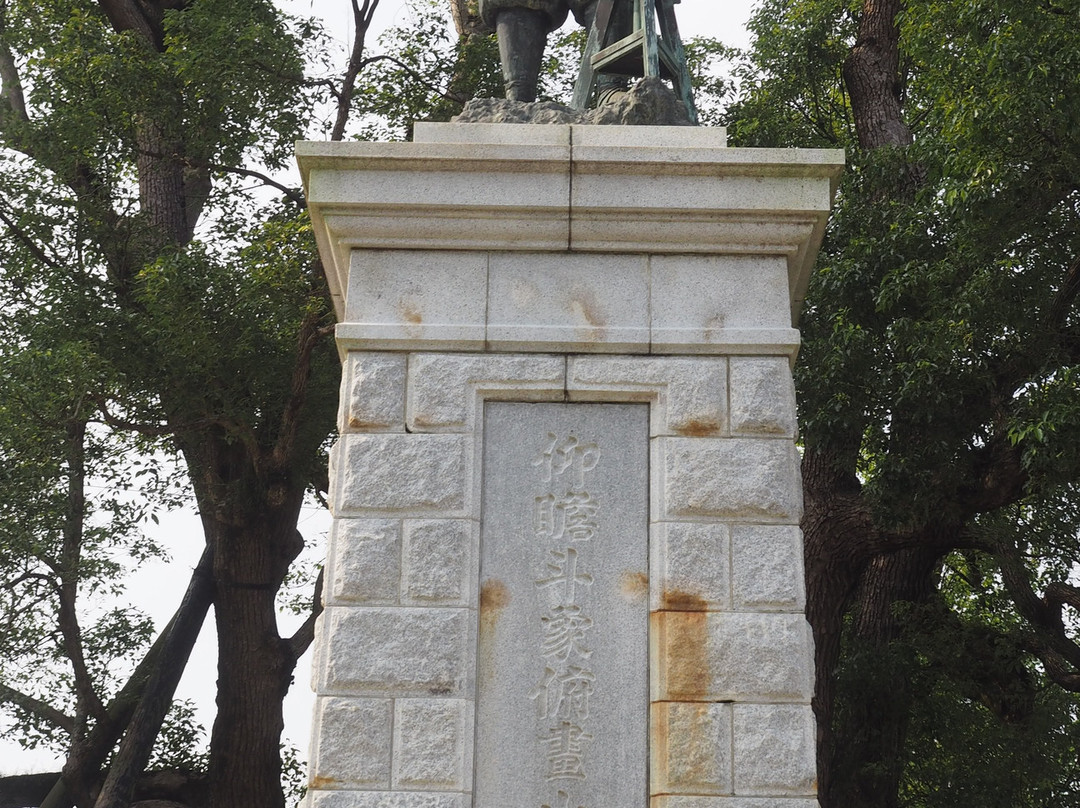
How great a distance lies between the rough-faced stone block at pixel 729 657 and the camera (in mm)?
4016

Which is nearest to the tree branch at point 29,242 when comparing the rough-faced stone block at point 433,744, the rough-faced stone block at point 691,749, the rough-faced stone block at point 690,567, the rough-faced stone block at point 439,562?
the rough-faced stone block at point 439,562

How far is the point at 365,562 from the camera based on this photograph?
4.12 meters

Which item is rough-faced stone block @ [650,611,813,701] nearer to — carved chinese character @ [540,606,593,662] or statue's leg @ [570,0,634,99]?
carved chinese character @ [540,606,593,662]

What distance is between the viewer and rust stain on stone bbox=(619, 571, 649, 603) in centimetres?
416

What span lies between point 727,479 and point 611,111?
1.43 metres

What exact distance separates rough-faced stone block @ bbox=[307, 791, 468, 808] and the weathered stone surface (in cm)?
231

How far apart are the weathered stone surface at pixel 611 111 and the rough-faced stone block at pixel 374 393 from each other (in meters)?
1.02

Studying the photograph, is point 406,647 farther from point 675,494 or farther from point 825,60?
point 825,60

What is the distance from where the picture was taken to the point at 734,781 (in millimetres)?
3936

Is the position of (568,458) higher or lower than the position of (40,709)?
lower

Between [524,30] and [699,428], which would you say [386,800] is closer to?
[699,428]

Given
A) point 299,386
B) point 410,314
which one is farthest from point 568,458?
point 299,386

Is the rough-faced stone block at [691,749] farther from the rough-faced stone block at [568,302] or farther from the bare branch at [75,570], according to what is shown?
the bare branch at [75,570]

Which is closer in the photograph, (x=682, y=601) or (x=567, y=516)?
(x=682, y=601)
